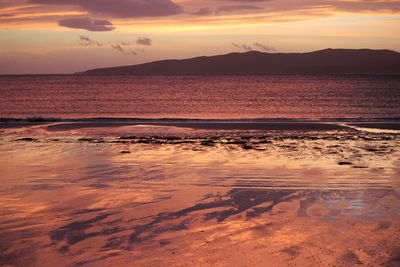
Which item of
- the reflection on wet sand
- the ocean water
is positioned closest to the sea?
the reflection on wet sand

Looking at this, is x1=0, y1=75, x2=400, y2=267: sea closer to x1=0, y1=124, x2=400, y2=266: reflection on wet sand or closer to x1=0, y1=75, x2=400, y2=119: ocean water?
x1=0, y1=124, x2=400, y2=266: reflection on wet sand

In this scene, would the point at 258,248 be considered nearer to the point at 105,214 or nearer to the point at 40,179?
the point at 105,214

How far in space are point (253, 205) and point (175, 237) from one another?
2291mm

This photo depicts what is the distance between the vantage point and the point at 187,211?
7.99m

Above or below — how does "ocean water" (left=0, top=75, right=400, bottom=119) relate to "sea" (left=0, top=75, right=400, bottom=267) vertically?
below

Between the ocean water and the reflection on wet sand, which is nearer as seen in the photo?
the reflection on wet sand

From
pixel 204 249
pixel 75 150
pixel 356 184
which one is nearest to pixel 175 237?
pixel 204 249

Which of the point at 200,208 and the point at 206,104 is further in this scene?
the point at 206,104

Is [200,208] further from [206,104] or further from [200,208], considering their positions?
[206,104]

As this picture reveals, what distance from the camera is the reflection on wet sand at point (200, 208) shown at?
603cm

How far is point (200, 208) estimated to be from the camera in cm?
818

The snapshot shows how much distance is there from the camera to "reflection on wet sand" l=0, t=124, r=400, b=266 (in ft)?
19.8

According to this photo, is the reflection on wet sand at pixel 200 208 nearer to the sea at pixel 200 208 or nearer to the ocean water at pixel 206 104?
the sea at pixel 200 208

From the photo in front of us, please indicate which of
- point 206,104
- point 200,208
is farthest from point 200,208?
point 206,104
